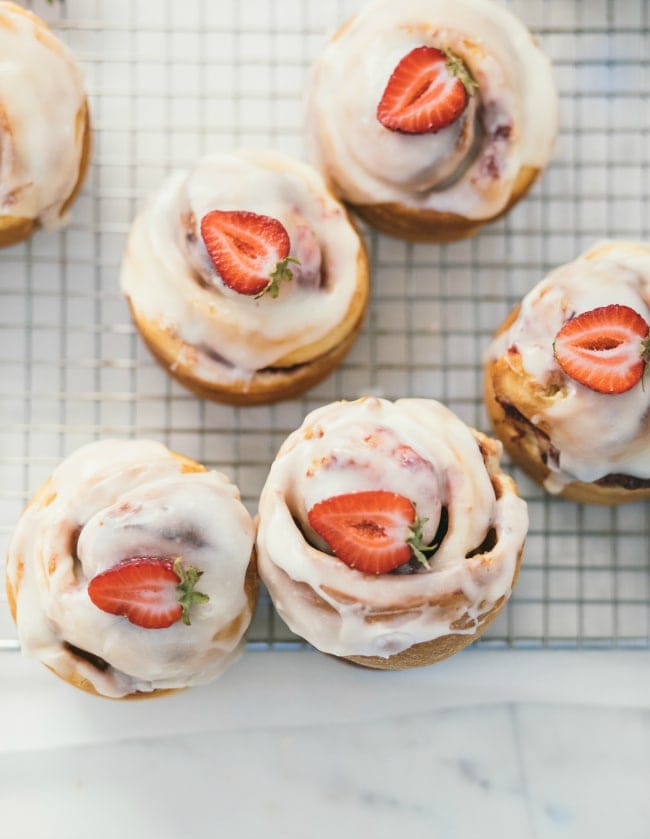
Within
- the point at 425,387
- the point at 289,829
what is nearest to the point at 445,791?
the point at 289,829

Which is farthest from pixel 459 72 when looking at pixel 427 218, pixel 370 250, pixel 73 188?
pixel 73 188

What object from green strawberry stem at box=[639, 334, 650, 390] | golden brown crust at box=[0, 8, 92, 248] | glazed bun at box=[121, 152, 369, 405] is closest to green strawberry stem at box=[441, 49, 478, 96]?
glazed bun at box=[121, 152, 369, 405]

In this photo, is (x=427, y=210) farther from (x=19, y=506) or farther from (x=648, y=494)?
(x=19, y=506)

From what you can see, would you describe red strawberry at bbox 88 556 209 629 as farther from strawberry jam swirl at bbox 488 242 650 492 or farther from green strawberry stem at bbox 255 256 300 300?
strawberry jam swirl at bbox 488 242 650 492

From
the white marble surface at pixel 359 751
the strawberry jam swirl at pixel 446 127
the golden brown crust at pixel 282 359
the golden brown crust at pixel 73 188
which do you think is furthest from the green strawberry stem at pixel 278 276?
the white marble surface at pixel 359 751

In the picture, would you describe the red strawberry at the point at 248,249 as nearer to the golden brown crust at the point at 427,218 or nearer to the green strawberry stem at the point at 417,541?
the golden brown crust at the point at 427,218

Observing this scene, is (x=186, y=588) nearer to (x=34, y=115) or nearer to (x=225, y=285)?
(x=225, y=285)
